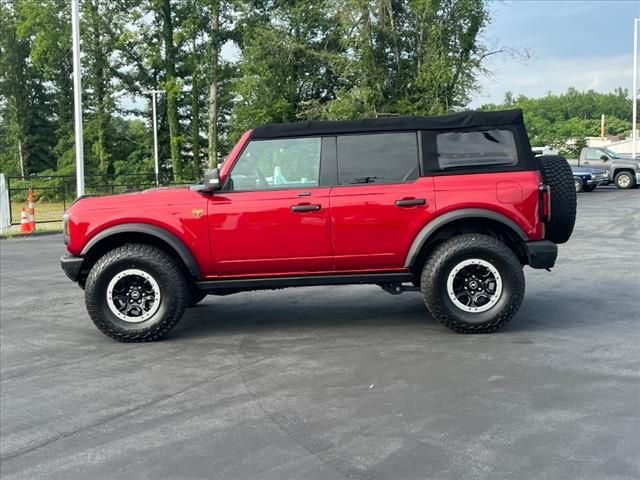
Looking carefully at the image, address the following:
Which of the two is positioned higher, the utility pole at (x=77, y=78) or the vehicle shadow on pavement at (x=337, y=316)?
the utility pole at (x=77, y=78)

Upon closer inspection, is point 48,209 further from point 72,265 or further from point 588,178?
point 72,265

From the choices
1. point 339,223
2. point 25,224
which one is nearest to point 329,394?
point 339,223

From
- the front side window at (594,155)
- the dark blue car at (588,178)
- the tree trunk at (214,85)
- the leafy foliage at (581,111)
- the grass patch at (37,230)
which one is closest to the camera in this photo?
the grass patch at (37,230)

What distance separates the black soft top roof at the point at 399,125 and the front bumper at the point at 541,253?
3.75ft

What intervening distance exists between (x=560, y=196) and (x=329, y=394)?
3.22m

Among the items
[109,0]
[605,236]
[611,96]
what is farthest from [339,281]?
[611,96]

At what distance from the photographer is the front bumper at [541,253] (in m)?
6.09

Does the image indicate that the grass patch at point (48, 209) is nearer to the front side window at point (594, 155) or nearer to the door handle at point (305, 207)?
the door handle at point (305, 207)

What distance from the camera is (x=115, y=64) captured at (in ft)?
173

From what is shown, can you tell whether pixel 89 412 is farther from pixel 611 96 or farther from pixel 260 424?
pixel 611 96

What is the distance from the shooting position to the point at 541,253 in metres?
6.09

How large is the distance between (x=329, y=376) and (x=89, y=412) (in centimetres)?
169

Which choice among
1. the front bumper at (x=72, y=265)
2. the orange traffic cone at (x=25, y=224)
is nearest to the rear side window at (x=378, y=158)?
the front bumper at (x=72, y=265)

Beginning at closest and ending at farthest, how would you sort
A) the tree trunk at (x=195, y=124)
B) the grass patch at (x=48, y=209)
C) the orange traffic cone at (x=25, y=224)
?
1. the orange traffic cone at (x=25, y=224)
2. the grass patch at (x=48, y=209)
3. the tree trunk at (x=195, y=124)
